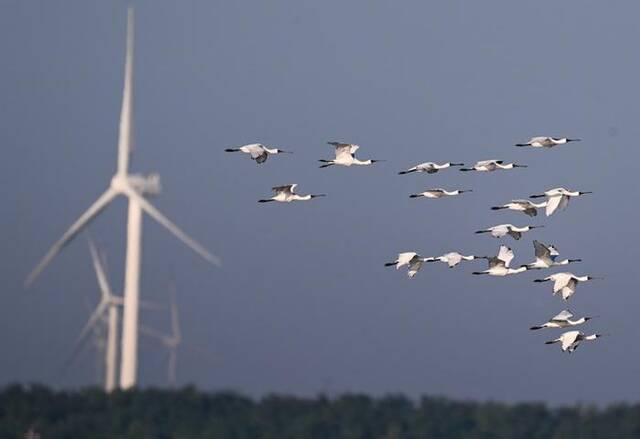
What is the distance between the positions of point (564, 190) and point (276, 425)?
94.9 m

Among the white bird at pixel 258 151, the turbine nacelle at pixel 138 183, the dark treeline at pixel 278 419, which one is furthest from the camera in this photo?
the dark treeline at pixel 278 419

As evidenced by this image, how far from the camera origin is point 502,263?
101688 mm

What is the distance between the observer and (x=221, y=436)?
186m

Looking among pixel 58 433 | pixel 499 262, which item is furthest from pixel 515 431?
pixel 499 262

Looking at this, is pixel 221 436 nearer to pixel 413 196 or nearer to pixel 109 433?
pixel 109 433

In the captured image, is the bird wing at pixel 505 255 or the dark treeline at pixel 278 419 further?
the dark treeline at pixel 278 419

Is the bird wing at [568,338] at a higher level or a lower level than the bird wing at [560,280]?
lower

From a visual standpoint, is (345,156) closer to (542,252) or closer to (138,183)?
(542,252)

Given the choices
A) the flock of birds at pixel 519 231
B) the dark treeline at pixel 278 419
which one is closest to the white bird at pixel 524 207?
the flock of birds at pixel 519 231

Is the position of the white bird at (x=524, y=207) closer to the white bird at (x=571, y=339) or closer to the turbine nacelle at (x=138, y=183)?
the white bird at (x=571, y=339)

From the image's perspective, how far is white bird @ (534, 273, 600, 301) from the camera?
9831 centimetres

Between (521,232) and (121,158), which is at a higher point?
(121,158)

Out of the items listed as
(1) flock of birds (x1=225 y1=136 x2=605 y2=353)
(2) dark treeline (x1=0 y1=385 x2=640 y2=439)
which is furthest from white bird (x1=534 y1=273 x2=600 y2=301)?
(2) dark treeline (x1=0 y1=385 x2=640 y2=439)

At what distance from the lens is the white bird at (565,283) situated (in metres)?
98.3
